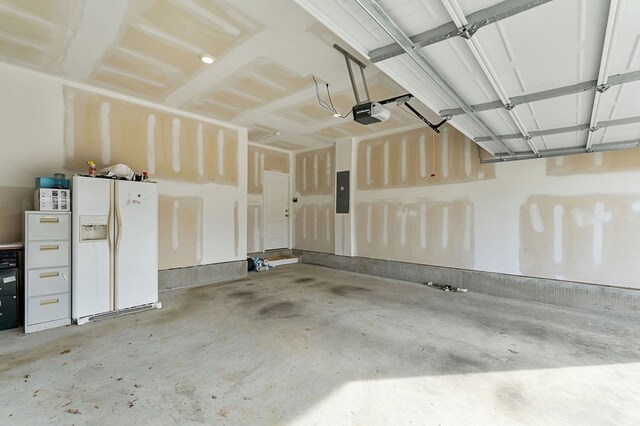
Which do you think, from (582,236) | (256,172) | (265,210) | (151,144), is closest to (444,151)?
(582,236)

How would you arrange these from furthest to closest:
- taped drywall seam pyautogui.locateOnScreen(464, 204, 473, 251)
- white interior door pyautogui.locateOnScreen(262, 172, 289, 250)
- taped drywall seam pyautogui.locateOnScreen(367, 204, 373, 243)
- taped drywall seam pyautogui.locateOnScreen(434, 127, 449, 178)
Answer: white interior door pyautogui.locateOnScreen(262, 172, 289, 250), taped drywall seam pyautogui.locateOnScreen(367, 204, 373, 243), taped drywall seam pyautogui.locateOnScreen(434, 127, 449, 178), taped drywall seam pyautogui.locateOnScreen(464, 204, 473, 251)

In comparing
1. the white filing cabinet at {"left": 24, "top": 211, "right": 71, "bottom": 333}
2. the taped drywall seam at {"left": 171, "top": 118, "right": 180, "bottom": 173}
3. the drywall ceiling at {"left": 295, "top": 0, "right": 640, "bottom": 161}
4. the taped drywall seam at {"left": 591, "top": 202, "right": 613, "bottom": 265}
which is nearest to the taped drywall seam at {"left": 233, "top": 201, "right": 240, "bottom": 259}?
the taped drywall seam at {"left": 171, "top": 118, "right": 180, "bottom": 173}

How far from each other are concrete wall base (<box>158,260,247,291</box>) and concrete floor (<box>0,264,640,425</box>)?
0.93 m

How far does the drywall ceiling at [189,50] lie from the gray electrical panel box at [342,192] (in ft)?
7.13

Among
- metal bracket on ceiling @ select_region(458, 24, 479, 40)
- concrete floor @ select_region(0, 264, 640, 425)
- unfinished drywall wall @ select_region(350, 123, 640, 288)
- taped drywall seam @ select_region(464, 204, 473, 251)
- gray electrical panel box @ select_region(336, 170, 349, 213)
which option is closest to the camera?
metal bracket on ceiling @ select_region(458, 24, 479, 40)

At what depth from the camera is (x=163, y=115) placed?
4922mm

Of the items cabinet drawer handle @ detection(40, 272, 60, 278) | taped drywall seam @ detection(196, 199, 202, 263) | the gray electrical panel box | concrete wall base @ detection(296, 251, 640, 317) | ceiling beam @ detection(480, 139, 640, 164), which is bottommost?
concrete wall base @ detection(296, 251, 640, 317)

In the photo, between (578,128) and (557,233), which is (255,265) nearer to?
(557,233)

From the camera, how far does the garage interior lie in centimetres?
196

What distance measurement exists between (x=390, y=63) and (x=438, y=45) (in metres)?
0.39

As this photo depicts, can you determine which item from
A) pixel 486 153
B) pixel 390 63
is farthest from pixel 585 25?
pixel 486 153

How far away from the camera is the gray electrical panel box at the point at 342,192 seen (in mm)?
6855

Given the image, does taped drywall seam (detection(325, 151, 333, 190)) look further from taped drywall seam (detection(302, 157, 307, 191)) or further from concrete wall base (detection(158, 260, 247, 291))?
concrete wall base (detection(158, 260, 247, 291))

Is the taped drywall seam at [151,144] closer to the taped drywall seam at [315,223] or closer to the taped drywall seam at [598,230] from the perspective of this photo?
the taped drywall seam at [315,223]
